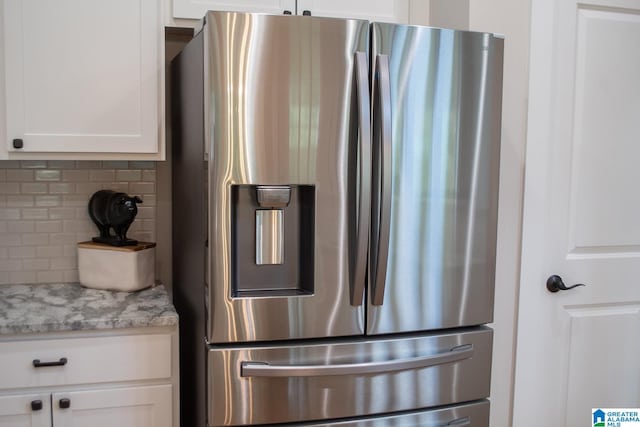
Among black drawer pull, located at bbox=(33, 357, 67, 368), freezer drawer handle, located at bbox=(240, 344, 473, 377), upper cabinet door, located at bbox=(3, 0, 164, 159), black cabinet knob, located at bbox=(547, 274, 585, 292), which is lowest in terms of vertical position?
black drawer pull, located at bbox=(33, 357, 67, 368)

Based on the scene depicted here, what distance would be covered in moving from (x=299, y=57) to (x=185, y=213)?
2.23ft

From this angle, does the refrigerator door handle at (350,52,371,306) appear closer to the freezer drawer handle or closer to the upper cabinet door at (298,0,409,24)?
the freezer drawer handle

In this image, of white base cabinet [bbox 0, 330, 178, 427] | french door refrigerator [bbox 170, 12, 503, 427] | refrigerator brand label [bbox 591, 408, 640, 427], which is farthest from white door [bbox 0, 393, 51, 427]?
refrigerator brand label [bbox 591, 408, 640, 427]

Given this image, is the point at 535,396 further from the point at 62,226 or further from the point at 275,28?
the point at 62,226

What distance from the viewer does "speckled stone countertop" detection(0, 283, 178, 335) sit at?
1.73 meters

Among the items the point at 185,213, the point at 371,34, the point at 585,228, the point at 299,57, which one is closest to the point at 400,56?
the point at 371,34

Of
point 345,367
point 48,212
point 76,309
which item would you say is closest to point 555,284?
point 345,367

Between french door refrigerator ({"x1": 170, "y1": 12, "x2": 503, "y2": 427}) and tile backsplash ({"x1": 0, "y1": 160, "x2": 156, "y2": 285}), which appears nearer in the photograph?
french door refrigerator ({"x1": 170, "y1": 12, "x2": 503, "y2": 427})

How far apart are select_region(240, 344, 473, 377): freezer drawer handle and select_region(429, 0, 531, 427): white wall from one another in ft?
1.60

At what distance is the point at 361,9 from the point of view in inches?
84.5

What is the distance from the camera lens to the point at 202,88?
5.32 feet

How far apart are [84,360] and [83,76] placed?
0.92m

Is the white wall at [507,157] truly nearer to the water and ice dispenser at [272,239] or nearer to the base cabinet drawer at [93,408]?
the water and ice dispenser at [272,239]

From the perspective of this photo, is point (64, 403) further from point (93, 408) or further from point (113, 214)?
point (113, 214)
